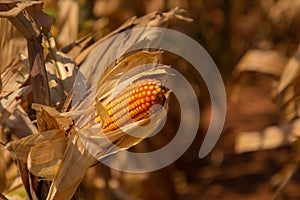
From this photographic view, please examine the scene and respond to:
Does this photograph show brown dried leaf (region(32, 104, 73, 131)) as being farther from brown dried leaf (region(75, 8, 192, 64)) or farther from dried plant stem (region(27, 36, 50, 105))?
brown dried leaf (region(75, 8, 192, 64))

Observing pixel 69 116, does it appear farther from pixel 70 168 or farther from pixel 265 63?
pixel 265 63

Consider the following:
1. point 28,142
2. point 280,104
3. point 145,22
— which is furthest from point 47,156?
point 280,104

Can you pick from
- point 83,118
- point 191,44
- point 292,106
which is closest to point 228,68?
point 191,44

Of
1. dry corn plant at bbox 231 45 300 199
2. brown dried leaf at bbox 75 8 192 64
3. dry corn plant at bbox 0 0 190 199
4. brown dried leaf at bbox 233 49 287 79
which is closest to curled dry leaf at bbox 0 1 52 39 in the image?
dry corn plant at bbox 0 0 190 199

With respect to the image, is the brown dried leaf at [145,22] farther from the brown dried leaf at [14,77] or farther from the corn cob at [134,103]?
the corn cob at [134,103]

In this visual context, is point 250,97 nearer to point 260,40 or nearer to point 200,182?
point 260,40

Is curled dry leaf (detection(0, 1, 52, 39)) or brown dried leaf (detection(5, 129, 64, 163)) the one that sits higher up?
curled dry leaf (detection(0, 1, 52, 39))
